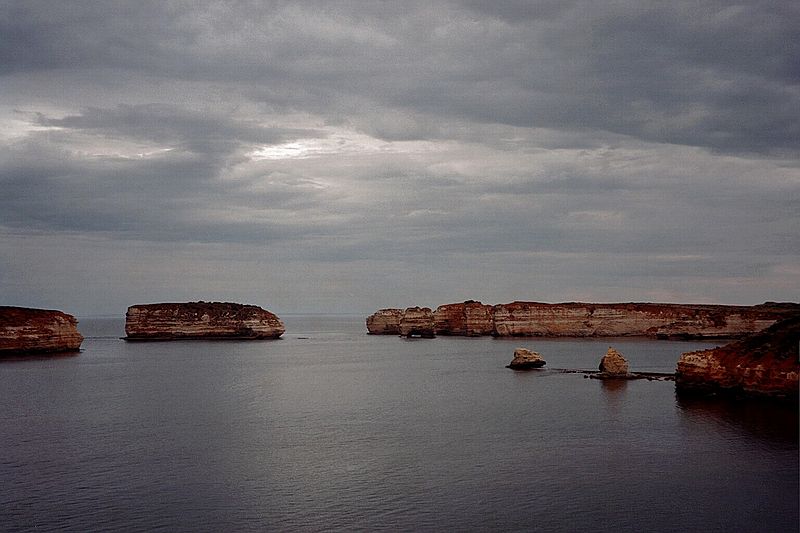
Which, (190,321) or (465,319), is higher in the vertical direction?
(465,319)

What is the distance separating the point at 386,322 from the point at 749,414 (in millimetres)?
138831

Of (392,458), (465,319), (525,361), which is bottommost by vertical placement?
(392,458)

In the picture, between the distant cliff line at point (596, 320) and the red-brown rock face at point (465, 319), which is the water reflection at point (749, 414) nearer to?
the distant cliff line at point (596, 320)

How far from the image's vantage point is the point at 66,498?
81.0 feet

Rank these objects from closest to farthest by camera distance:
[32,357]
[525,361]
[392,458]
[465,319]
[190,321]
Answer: [392,458], [525,361], [32,357], [190,321], [465,319]

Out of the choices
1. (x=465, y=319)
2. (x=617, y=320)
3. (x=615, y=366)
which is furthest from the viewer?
(x=465, y=319)

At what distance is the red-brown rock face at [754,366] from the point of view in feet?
139

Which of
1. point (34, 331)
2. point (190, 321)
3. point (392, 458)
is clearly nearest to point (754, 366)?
point (392, 458)

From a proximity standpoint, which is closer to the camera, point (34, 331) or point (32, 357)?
point (32, 357)

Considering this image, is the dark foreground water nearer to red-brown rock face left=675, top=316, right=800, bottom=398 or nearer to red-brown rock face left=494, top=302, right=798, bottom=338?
red-brown rock face left=675, top=316, right=800, bottom=398

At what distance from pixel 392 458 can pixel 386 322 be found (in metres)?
147

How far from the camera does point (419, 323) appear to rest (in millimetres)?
155625

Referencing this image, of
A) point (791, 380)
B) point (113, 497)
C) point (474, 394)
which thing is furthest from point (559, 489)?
point (474, 394)

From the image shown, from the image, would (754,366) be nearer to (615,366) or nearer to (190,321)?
(615,366)
